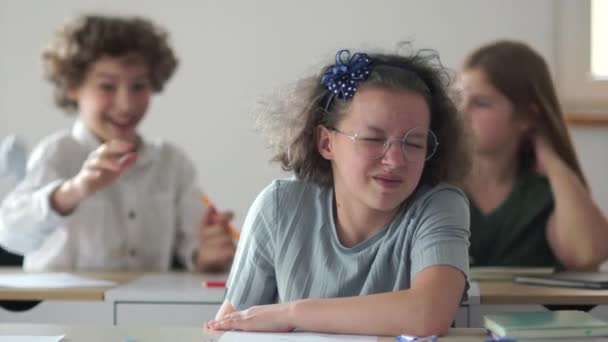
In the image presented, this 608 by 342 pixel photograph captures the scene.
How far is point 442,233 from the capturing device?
1.31 meters

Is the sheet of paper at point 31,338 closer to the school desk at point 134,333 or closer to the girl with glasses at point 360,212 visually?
the school desk at point 134,333

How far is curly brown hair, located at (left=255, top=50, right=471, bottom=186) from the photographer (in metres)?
1.42

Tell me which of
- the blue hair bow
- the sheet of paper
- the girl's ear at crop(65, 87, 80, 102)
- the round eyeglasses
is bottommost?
the sheet of paper

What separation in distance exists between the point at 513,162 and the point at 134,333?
1.26 meters

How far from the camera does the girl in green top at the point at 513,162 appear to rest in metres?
2.06

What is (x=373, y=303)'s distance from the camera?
1.21 m

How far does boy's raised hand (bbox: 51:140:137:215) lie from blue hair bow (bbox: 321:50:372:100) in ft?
2.19

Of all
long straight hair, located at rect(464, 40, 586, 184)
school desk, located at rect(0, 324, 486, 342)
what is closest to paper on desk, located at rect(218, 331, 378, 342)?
school desk, located at rect(0, 324, 486, 342)

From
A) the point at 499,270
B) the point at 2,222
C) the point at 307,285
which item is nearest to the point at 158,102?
the point at 2,222

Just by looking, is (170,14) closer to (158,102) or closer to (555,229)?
(158,102)

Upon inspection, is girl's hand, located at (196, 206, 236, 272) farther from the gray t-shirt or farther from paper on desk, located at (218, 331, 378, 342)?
paper on desk, located at (218, 331, 378, 342)

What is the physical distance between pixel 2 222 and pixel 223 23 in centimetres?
116

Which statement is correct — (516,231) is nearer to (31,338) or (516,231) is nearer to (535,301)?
(535,301)

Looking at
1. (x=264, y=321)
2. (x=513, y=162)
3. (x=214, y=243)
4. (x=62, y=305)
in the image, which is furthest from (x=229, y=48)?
(x=264, y=321)
